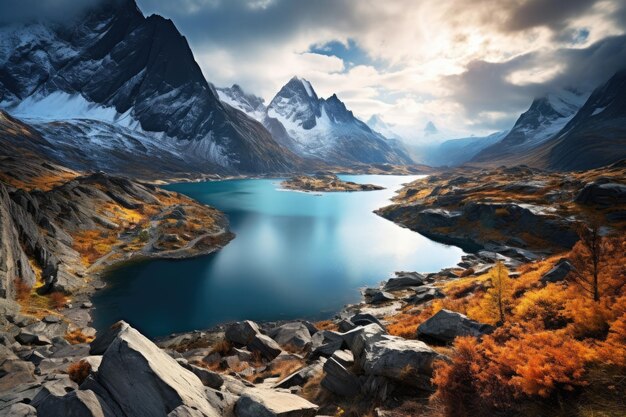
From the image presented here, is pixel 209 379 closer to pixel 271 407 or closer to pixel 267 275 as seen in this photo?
pixel 271 407

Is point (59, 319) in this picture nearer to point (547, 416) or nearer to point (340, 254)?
point (547, 416)

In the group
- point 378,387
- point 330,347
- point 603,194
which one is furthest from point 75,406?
point 603,194

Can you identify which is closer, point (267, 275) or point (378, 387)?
point (378, 387)

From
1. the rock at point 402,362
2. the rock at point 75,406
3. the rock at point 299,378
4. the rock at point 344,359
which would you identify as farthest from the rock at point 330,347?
the rock at point 75,406

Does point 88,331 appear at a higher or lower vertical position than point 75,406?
lower

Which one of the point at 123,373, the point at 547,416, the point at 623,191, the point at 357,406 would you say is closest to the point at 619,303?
the point at 547,416

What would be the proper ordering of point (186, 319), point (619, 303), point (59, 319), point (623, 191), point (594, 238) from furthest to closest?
1. point (623, 191)
2. point (186, 319)
3. point (59, 319)
4. point (594, 238)
5. point (619, 303)

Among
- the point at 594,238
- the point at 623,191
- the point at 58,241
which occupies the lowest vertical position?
the point at 58,241

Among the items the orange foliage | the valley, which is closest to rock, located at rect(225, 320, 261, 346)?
the valley
